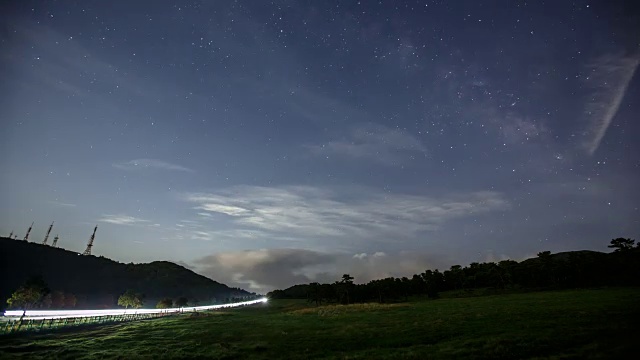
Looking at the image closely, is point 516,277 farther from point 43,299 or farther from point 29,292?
point 43,299

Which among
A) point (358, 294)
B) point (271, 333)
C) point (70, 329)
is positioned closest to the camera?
point (271, 333)

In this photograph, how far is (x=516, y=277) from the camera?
430 feet

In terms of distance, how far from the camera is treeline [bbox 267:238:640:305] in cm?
10666

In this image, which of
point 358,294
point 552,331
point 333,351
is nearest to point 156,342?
point 333,351

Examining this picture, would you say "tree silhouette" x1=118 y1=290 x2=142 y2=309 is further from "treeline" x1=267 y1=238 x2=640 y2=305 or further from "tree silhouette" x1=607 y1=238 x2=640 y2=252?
"tree silhouette" x1=607 y1=238 x2=640 y2=252

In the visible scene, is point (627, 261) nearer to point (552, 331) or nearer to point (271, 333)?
point (552, 331)

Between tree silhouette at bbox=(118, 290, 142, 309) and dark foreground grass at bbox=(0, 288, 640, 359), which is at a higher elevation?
tree silhouette at bbox=(118, 290, 142, 309)

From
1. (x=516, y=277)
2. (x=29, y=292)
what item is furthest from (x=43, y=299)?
(x=516, y=277)

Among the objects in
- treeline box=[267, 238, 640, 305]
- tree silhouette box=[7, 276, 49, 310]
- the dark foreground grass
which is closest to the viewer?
the dark foreground grass

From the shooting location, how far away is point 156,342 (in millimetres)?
43469

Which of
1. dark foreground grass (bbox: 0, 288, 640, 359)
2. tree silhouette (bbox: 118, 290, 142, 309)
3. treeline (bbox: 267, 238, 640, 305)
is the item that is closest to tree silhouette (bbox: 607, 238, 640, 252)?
treeline (bbox: 267, 238, 640, 305)

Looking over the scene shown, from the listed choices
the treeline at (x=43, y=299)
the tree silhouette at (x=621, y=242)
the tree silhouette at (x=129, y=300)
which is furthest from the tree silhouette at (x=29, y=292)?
the tree silhouette at (x=621, y=242)

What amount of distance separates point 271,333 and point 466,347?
29.4 meters

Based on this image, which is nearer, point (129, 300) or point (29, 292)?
point (29, 292)
